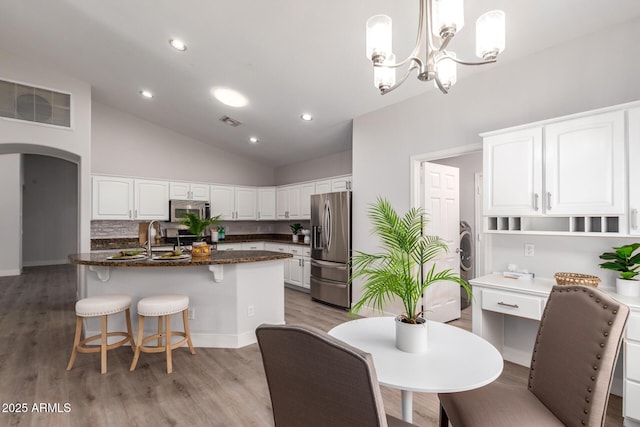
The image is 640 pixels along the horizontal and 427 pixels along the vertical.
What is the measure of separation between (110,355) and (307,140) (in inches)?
162

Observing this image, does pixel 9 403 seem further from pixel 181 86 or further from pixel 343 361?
pixel 181 86

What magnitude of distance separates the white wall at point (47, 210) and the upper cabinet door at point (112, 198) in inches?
179

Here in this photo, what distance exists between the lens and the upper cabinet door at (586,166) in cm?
220

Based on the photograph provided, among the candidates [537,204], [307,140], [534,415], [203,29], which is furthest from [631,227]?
[307,140]

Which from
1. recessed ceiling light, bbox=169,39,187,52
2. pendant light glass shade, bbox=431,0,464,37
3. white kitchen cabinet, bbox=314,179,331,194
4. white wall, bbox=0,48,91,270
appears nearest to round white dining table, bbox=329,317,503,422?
pendant light glass shade, bbox=431,0,464,37

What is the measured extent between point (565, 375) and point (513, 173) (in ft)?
5.79

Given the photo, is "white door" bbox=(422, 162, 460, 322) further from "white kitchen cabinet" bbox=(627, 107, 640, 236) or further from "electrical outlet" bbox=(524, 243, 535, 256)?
"white kitchen cabinet" bbox=(627, 107, 640, 236)

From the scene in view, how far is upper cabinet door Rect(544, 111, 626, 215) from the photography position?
2.20m

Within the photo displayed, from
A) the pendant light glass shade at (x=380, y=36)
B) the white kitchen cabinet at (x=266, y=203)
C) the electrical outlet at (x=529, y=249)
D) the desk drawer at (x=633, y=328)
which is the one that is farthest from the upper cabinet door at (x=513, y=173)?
the white kitchen cabinet at (x=266, y=203)

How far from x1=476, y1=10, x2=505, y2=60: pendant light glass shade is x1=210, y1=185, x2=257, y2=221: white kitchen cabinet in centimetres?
569

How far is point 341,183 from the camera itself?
17.4 ft

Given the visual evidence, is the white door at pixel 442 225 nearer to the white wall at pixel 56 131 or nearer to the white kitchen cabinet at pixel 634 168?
the white kitchen cabinet at pixel 634 168

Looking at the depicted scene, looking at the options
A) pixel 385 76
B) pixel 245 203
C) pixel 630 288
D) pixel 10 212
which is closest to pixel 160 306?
pixel 385 76

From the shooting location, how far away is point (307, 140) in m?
5.66
